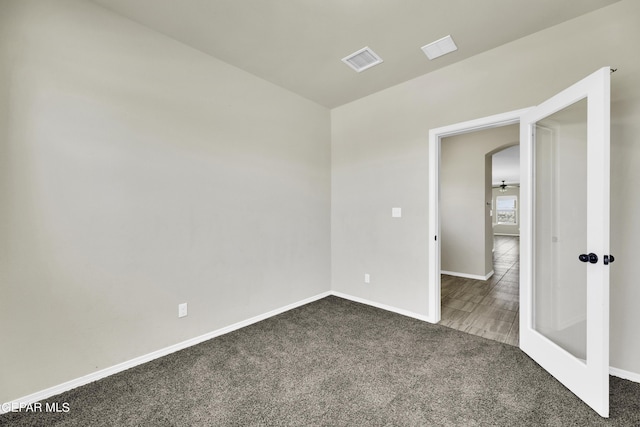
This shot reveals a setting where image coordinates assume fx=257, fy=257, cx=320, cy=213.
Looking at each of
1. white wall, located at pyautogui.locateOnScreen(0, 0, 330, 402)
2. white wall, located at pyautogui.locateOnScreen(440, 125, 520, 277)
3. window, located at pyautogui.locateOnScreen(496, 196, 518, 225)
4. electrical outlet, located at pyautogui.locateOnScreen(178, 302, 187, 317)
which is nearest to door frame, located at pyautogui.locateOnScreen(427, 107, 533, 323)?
white wall, located at pyautogui.locateOnScreen(440, 125, 520, 277)

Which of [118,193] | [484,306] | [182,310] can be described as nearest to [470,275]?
[484,306]

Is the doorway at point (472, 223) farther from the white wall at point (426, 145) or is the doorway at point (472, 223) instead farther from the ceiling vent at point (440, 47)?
the ceiling vent at point (440, 47)

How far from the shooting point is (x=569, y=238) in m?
1.97

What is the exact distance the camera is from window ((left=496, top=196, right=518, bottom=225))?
12.9m

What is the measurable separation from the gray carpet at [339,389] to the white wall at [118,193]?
0.37 meters

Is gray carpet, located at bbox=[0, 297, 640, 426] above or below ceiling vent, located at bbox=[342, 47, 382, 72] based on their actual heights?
below

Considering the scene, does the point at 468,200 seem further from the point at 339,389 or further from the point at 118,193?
the point at 118,193

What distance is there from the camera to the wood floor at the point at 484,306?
2686mm

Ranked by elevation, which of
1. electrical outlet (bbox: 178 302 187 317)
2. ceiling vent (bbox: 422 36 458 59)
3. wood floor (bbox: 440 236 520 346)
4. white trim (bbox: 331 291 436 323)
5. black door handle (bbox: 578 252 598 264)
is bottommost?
wood floor (bbox: 440 236 520 346)

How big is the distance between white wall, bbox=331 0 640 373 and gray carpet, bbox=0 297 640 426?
2.25 ft

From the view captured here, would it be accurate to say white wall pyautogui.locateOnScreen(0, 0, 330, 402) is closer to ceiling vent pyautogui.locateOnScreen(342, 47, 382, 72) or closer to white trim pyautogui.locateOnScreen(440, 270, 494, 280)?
ceiling vent pyautogui.locateOnScreen(342, 47, 382, 72)

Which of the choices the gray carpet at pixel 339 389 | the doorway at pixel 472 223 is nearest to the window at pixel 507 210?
the doorway at pixel 472 223

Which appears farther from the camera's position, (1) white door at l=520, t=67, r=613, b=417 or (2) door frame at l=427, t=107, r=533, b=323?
(2) door frame at l=427, t=107, r=533, b=323

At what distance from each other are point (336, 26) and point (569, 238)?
8.23 ft
